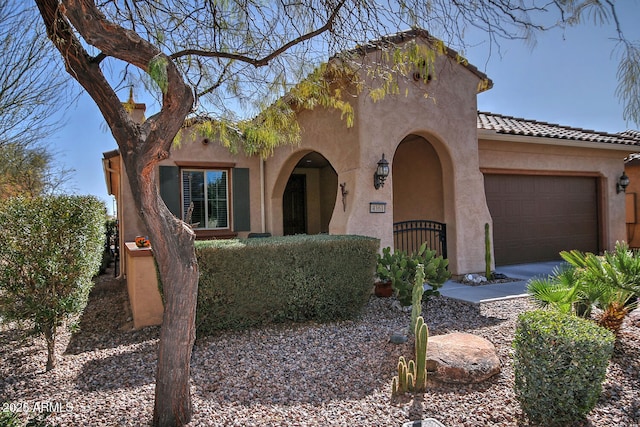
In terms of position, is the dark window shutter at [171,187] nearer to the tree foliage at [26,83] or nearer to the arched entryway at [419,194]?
the tree foliage at [26,83]

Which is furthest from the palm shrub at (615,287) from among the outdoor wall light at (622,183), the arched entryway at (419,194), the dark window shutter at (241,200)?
the outdoor wall light at (622,183)

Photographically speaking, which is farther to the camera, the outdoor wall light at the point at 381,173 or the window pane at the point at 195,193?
the window pane at the point at 195,193

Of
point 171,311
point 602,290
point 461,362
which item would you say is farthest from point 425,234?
point 171,311

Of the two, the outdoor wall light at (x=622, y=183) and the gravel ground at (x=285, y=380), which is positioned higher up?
the outdoor wall light at (x=622, y=183)

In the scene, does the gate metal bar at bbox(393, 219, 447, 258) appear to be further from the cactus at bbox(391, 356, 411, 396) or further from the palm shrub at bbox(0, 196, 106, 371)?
the palm shrub at bbox(0, 196, 106, 371)

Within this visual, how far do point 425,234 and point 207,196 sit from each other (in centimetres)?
620

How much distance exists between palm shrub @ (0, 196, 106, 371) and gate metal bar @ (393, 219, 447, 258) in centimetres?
629

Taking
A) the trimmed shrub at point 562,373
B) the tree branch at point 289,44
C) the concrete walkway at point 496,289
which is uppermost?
the tree branch at point 289,44

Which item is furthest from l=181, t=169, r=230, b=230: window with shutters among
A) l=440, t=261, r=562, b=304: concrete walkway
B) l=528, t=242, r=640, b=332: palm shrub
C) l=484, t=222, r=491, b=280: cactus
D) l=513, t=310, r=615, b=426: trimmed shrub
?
l=513, t=310, r=615, b=426: trimmed shrub

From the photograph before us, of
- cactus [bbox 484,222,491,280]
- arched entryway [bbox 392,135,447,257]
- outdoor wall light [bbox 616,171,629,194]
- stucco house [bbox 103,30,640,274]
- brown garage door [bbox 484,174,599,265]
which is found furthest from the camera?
outdoor wall light [bbox 616,171,629,194]

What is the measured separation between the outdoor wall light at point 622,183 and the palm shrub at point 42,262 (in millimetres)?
14575

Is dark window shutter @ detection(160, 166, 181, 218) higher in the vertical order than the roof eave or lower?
lower

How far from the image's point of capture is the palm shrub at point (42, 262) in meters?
4.73

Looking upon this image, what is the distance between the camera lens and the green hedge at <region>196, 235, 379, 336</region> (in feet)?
17.4
